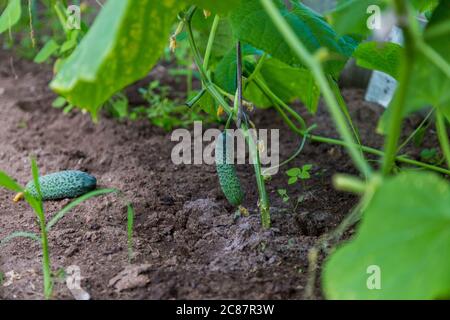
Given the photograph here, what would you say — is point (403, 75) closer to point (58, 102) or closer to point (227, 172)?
point (227, 172)

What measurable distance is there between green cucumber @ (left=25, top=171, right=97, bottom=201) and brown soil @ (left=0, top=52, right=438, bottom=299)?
41mm

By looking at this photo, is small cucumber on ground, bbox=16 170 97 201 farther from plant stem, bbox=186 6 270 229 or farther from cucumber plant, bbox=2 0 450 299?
cucumber plant, bbox=2 0 450 299

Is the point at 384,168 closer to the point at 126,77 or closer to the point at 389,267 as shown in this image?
the point at 389,267

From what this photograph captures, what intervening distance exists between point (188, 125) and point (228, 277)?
153 centimetres

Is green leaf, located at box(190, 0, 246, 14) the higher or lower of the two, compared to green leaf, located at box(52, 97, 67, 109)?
higher

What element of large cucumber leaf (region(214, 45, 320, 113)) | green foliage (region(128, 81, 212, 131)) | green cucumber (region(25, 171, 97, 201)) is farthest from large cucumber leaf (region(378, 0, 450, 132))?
green foliage (region(128, 81, 212, 131))

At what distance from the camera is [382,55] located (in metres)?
2.13

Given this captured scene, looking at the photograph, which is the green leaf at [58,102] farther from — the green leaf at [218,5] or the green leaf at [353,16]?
the green leaf at [218,5]

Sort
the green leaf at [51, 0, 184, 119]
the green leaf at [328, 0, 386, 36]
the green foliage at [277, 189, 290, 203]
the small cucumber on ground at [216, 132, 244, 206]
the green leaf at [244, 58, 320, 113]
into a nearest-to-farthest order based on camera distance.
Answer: the green leaf at [328, 0, 386, 36]
the green leaf at [51, 0, 184, 119]
the small cucumber on ground at [216, 132, 244, 206]
the green foliage at [277, 189, 290, 203]
the green leaf at [244, 58, 320, 113]

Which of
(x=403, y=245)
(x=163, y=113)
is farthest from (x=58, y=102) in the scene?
(x=403, y=245)

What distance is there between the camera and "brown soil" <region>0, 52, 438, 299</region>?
5.65ft

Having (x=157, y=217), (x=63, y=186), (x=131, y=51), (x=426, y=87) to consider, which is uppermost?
(x=131, y=51)
